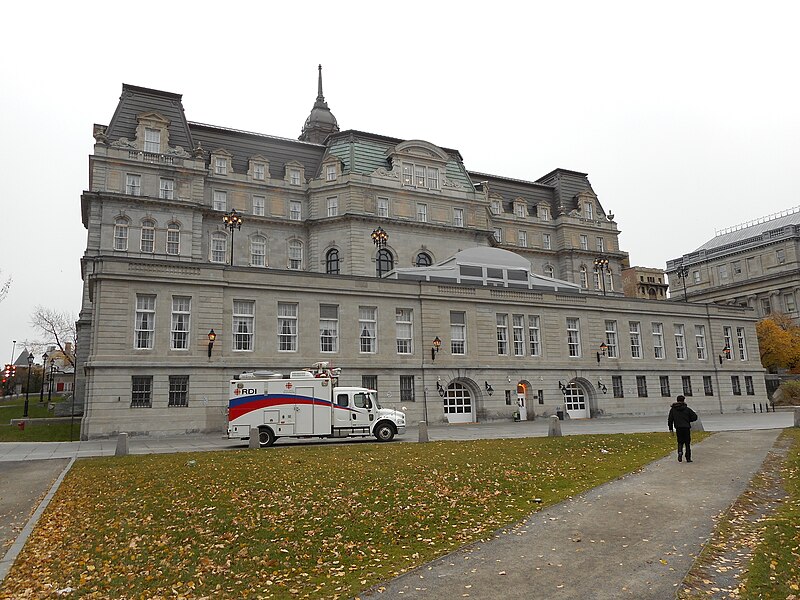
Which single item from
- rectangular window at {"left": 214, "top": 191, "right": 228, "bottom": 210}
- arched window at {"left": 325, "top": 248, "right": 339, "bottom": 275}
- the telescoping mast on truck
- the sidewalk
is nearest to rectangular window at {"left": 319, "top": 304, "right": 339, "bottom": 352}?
the telescoping mast on truck

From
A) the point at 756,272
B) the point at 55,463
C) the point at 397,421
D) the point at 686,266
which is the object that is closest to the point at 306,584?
the point at 55,463

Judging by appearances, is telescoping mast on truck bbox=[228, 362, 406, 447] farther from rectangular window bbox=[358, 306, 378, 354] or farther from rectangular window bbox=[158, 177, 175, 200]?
rectangular window bbox=[158, 177, 175, 200]

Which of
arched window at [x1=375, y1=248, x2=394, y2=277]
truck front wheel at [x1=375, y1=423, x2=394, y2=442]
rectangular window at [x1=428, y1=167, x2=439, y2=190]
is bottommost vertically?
truck front wheel at [x1=375, y1=423, x2=394, y2=442]

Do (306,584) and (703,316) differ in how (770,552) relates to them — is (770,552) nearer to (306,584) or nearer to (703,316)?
(306,584)

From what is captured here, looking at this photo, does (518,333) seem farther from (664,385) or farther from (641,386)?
(664,385)

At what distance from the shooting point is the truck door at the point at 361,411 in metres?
27.6

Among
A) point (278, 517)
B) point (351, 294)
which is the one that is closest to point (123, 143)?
point (351, 294)

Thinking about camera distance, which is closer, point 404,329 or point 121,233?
point 404,329

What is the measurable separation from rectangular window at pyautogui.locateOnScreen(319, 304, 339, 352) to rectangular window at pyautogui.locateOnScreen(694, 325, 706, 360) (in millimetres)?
34033

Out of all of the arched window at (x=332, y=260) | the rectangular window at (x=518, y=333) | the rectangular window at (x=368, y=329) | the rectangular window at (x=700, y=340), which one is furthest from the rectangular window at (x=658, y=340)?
the arched window at (x=332, y=260)

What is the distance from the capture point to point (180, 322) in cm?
3412

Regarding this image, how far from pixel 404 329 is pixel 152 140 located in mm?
28545

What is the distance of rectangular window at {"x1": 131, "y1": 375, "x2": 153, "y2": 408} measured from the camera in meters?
32.0

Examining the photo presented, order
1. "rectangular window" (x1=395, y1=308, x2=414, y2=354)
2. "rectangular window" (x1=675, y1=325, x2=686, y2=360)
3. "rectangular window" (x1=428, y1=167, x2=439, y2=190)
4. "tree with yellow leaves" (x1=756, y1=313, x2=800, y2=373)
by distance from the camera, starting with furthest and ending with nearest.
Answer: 1. "tree with yellow leaves" (x1=756, y1=313, x2=800, y2=373)
2. "rectangular window" (x1=428, y1=167, x2=439, y2=190)
3. "rectangular window" (x1=675, y1=325, x2=686, y2=360)
4. "rectangular window" (x1=395, y1=308, x2=414, y2=354)
